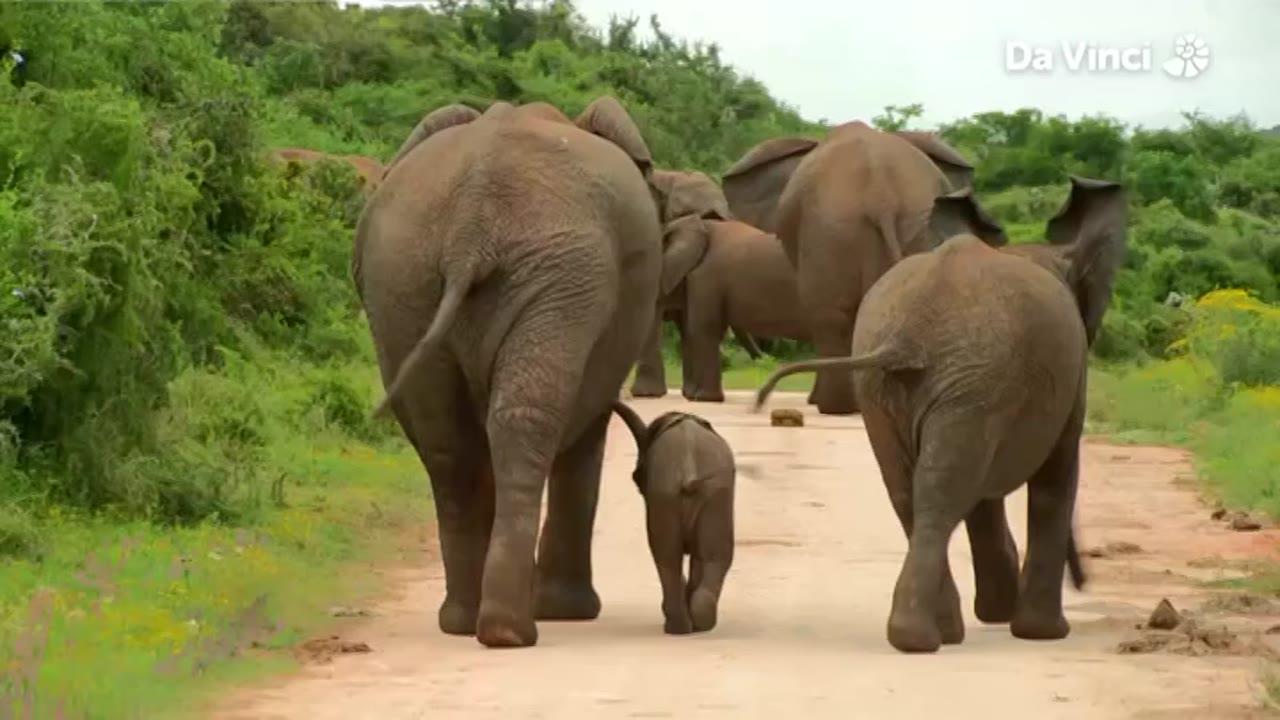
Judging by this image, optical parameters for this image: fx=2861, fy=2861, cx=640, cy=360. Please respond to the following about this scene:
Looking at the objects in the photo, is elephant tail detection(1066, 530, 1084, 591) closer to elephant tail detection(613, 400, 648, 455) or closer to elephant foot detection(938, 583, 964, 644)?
elephant foot detection(938, 583, 964, 644)

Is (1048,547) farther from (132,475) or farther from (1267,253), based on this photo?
(1267,253)

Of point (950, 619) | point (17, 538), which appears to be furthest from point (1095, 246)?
point (17, 538)

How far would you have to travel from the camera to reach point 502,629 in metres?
9.68

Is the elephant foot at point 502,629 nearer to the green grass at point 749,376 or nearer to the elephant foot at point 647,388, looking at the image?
the elephant foot at point 647,388

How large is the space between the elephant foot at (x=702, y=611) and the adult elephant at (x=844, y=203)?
8470 millimetres

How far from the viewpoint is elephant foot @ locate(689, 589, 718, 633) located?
10.3 m

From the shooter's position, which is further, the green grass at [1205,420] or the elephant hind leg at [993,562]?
the green grass at [1205,420]

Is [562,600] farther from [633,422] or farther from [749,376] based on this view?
[749,376]

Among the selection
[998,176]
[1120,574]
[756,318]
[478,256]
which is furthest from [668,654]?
[998,176]

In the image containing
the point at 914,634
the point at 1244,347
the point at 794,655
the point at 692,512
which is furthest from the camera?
the point at 1244,347

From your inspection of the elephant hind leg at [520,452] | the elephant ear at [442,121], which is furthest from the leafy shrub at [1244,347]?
the elephant hind leg at [520,452]

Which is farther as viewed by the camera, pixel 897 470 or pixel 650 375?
pixel 650 375

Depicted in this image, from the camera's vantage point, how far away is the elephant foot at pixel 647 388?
23.8 m

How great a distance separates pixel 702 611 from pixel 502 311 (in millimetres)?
1323
